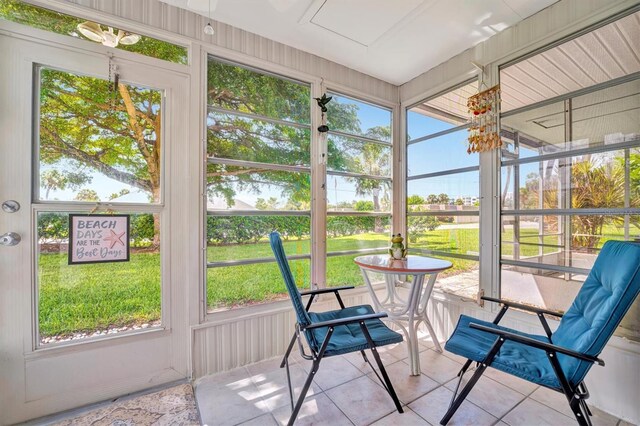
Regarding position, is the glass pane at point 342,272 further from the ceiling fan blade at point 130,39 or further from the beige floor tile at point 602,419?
the ceiling fan blade at point 130,39

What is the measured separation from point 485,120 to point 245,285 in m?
2.60

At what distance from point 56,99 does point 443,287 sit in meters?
3.54

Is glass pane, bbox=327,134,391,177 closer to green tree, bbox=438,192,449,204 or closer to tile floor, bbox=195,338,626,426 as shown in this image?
green tree, bbox=438,192,449,204

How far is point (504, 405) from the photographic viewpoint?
1798 millimetres

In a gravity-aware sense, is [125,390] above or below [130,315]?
below

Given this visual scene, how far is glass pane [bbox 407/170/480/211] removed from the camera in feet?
8.63

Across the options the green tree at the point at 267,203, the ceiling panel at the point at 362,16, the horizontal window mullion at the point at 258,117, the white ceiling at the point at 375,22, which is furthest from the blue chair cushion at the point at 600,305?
the horizontal window mullion at the point at 258,117

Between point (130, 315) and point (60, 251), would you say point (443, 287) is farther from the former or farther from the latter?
point (60, 251)

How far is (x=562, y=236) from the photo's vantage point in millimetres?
2033

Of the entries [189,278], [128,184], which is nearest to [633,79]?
[189,278]

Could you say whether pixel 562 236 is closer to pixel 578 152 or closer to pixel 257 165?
pixel 578 152

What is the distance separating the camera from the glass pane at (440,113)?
9.00 feet

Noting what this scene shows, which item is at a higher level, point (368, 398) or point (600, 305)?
point (600, 305)

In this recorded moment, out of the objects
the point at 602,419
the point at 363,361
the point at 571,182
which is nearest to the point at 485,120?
the point at 571,182
